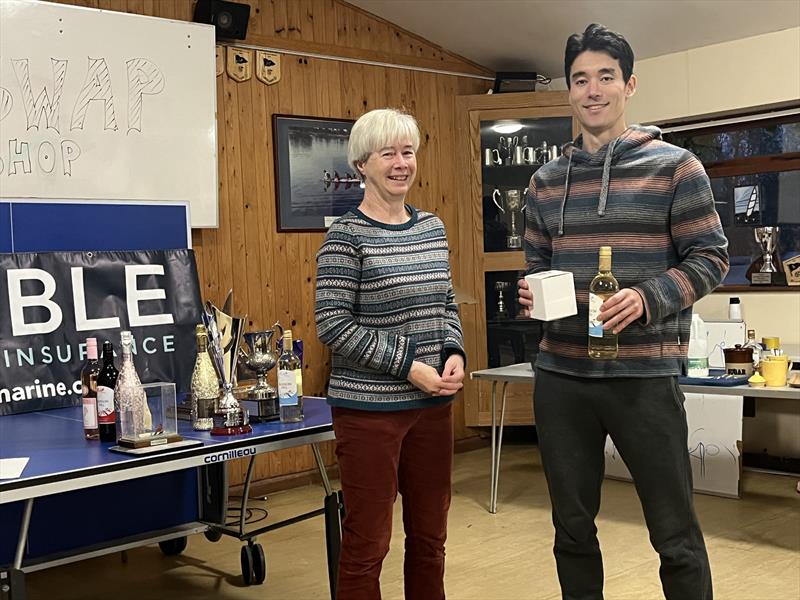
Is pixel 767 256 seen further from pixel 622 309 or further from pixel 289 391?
pixel 622 309

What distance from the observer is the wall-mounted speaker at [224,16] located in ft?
15.4

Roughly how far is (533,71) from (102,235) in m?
3.20

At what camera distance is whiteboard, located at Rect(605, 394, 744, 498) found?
4621mm

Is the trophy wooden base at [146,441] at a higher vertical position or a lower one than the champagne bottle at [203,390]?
lower

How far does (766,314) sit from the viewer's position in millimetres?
5152

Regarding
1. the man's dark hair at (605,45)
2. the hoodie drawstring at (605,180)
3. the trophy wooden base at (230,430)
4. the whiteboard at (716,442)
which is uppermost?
the man's dark hair at (605,45)

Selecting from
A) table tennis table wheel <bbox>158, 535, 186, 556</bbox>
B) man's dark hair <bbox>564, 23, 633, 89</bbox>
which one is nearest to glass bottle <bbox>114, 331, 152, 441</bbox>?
man's dark hair <bbox>564, 23, 633, 89</bbox>

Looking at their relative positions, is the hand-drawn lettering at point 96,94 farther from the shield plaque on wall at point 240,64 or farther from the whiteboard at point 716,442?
the whiteboard at point 716,442

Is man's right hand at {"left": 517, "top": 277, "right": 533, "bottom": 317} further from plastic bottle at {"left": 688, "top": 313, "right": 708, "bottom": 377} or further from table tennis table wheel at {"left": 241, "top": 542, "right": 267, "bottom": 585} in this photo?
plastic bottle at {"left": 688, "top": 313, "right": 708, "bottom": 377}

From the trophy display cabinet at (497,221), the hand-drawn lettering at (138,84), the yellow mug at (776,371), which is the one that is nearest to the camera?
the yellow mug at (776,371)

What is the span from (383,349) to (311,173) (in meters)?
3.09

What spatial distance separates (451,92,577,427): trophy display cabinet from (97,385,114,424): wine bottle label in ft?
10.7

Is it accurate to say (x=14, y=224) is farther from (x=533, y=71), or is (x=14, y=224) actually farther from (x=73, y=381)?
(x=533, y=71)

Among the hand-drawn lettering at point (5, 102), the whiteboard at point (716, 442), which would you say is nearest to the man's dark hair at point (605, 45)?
the hand-drawn lettering at point (5, 102)
